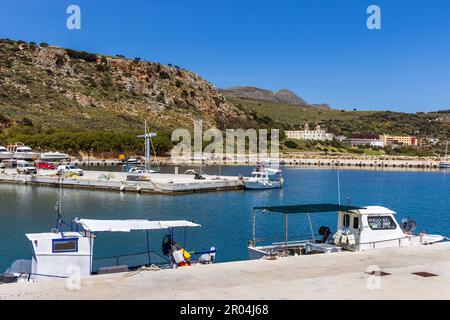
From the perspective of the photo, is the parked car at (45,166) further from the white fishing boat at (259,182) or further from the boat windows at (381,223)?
the boat windows at (381,223)

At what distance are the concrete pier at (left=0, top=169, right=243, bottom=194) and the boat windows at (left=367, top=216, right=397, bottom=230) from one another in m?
41.2

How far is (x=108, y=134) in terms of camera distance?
121125 millimetres

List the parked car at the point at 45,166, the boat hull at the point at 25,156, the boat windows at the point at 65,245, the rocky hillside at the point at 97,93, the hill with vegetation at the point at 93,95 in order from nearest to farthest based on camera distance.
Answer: the boat windows at the point at 65,245 → the parked car at the point at 45,166 → the boat hull at the point at 25,156 → the hill with vegetation at the point at 93,95 → the rocky hillside at the point at 97,93

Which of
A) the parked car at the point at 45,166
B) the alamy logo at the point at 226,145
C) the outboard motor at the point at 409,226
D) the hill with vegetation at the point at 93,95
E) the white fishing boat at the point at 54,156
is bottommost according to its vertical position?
the outboard motor at the point at 409,226

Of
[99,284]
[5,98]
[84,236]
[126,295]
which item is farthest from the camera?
[5,98]

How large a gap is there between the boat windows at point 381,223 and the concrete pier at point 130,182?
1621 inches

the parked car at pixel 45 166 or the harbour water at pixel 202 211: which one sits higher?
the parked car at pixel 45 166

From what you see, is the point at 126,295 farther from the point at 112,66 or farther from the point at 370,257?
the point at 112,66

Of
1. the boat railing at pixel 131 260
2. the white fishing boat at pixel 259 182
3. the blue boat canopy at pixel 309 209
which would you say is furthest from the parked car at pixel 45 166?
the blue boat canopy at pixel 309 209

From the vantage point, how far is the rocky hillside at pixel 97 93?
133875 millimetres

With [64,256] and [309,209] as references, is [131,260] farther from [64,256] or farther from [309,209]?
[309,209]

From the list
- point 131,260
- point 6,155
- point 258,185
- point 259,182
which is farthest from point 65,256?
point 6,155

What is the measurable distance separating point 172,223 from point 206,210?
26.9 metres
